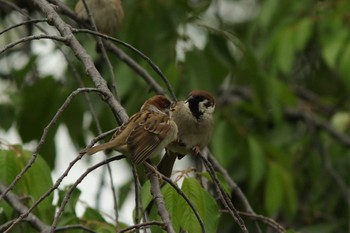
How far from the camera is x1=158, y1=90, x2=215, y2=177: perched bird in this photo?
4.24m

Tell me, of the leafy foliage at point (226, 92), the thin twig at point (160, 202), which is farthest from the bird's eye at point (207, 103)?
the thin twig at point (160, 202)

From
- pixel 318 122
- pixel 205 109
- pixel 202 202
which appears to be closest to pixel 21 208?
pixel 202 202

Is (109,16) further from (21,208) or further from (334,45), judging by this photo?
(21,208)

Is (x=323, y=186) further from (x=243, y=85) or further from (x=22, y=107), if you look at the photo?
(x=22, y=107)

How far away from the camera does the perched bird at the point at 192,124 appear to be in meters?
4.24

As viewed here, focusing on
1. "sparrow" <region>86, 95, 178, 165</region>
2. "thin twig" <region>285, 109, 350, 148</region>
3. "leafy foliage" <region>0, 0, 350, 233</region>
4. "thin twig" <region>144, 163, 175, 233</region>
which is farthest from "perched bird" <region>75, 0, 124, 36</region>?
"thin twig" <region>144, 163, 175, 233</region>

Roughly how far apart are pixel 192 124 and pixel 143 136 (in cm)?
77

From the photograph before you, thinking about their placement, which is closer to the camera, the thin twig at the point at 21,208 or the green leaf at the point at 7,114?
the thin twig at the point at 21,208

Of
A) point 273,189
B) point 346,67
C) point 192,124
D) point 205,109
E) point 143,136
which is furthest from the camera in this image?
point 273,189

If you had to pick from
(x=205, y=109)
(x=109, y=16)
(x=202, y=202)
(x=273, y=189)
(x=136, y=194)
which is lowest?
(x=202, y=202)

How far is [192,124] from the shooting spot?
4387 millimetres

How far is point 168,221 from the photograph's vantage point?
8.91ft

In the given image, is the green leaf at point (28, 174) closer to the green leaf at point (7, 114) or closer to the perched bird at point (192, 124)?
the perched bird at point (192, 124)

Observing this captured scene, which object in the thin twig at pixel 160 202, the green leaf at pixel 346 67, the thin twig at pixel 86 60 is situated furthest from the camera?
the green leaf at pixel 346 67
